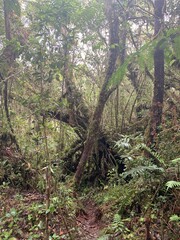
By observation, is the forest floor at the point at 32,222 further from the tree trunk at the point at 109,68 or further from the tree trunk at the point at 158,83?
the tree trunk at the point at 158,83

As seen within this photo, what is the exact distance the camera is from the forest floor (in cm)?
395

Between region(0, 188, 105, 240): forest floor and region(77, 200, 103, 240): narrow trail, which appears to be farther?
region(77, 200, 103, 240): narrow trail

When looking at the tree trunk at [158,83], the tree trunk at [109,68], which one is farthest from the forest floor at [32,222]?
the tree trunk at [158,83]

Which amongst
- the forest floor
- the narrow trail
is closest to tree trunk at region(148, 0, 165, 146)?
the narrow trail

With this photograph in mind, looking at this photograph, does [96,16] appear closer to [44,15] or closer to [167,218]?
[44,15]

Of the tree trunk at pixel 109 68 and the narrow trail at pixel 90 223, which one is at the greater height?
the tree trunk at pixel 109 68

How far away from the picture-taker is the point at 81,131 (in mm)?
8258

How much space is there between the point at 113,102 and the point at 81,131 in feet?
4.96

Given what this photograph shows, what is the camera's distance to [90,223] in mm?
5129

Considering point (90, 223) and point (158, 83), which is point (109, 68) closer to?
point (158, 83)

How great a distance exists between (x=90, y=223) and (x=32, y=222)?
4.41ft

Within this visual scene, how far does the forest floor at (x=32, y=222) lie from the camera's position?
395 cm

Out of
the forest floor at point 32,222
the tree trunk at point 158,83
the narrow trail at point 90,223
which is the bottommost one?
the narrow trail at point 90,223

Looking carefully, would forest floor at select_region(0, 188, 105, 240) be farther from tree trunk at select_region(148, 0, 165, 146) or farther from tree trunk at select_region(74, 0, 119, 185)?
tree trunk at select_region(148, 0, 165, 146)
